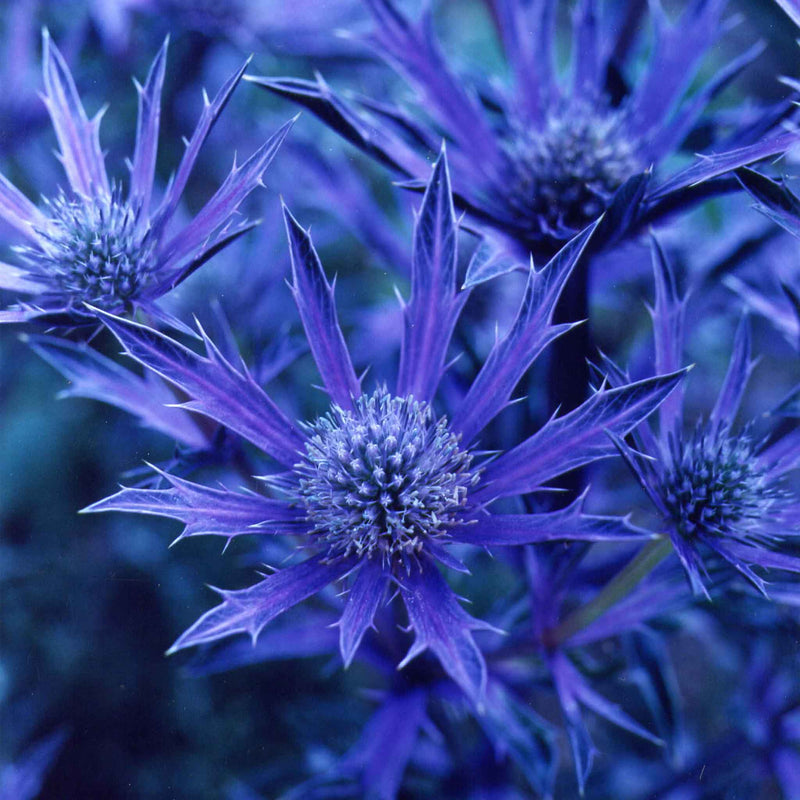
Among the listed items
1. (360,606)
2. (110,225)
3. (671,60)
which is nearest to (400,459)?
(360,606)

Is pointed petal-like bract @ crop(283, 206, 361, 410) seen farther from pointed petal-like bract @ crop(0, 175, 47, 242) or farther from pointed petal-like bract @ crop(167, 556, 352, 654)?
pointed petal-like bract @ crop(0, 175, 47, 242)

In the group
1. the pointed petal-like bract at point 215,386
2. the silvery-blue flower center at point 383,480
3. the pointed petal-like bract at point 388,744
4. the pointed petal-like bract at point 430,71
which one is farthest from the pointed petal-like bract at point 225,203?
the pointed petal-like bract at point 388,744

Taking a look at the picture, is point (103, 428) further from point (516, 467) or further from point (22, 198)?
point (516, 467)

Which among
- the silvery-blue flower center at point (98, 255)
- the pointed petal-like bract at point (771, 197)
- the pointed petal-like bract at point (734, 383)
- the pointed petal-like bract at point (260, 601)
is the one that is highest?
the pointed petal-like bract at point (771, 197)

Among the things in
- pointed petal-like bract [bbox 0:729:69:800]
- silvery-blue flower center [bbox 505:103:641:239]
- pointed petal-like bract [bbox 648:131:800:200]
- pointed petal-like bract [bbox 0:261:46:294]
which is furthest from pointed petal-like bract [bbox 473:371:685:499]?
pointed petal-like bract [bbox 0:729:69:800]

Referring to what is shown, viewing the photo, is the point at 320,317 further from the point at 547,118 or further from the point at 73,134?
the point at 547,118

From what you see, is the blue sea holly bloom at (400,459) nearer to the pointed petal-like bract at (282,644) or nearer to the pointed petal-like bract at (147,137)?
the pointed petal-like bract at (147,137)

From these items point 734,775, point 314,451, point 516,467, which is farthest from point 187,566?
point 734,775
